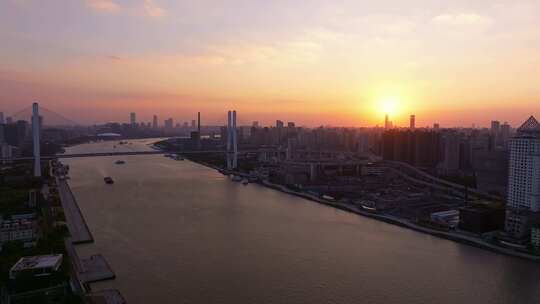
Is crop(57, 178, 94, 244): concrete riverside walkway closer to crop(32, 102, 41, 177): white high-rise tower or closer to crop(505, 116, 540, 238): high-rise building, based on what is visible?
crop(32, 102, 41, 177): white high-rise tower

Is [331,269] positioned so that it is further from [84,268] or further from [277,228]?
[84,268]

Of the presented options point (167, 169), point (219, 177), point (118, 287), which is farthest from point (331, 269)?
point (167, 169)

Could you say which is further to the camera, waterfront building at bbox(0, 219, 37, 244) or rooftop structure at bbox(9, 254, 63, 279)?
waterfront building at bbox(0, 219, 37, 244)

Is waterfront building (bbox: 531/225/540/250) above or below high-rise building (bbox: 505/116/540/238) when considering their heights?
below

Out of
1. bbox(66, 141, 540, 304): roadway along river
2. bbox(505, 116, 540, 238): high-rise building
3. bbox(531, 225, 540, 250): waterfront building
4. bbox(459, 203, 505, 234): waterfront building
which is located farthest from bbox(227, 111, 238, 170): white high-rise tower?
bbox(531, 225, 540, 250): waterfront building

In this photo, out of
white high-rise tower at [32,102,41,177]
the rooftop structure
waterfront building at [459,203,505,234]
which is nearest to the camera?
the rooftop structure

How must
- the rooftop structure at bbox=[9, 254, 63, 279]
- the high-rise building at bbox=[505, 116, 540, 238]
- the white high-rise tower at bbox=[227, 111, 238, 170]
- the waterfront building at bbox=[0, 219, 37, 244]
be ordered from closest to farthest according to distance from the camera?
the rooftop structure at bbox=[9, 254, 63, 279] → the waterfront building at bbox=[0, 219, 37, 244] → the high-rise building at bbox=[505, 116, 540, 238] → the white high-rise tower at bbox=[227, 111, 238, 170]

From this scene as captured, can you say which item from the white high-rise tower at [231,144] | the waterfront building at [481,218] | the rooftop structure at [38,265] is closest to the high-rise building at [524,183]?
the waterfront building at [481,218]
